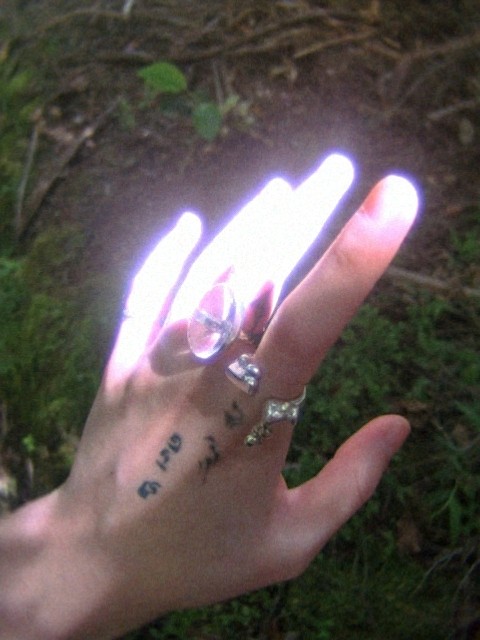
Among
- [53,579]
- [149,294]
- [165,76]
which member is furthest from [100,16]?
[53,579]

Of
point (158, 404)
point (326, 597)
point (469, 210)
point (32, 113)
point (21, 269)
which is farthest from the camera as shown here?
point (32, 113)

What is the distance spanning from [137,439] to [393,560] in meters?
0.87

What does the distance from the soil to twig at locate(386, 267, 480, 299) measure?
0.12ft

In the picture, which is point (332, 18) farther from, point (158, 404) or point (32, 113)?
point (158, 404)

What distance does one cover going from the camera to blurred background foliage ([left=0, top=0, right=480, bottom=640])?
2102 millimetres

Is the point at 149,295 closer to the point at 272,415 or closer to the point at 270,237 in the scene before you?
the point at 270,237

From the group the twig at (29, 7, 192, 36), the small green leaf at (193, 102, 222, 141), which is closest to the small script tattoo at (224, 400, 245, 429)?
the small green leaf at (193, 102, 222, 141)

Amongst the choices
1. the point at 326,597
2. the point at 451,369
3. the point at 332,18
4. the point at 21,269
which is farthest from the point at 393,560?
the point at 332,18

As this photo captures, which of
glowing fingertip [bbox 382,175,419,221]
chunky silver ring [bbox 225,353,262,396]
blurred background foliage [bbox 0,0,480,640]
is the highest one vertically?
glowing fingertip [bbox 382,175,419,221]

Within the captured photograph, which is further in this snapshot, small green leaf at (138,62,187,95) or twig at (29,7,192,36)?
twig at (29,7,192,36)

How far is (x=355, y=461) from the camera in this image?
164 cm

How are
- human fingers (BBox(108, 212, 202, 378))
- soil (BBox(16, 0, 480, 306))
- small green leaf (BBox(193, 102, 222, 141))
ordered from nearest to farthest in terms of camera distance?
1. human fingers (BBox(108, 212, 202, 378))
2. soil (BBox(16, 0, 480, 306))
3. small green leaf (BBox(193, 102, 222, 141))

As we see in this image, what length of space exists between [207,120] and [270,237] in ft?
4.22

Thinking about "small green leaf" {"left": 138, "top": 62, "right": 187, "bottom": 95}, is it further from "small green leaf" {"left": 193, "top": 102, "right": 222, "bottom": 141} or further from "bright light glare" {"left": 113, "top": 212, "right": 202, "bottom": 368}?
"bright light glare" {"left": 113, "top": 212, "right": 202, "bottom": 368}
